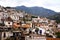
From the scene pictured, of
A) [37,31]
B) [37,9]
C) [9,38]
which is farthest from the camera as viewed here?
[37,9]

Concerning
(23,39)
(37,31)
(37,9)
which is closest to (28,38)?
(23,39)

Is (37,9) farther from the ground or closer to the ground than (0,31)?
closer to the ground

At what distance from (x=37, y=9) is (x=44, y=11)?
3136mm

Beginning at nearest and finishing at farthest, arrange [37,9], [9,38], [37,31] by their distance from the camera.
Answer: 1. [9,38]
2. [37,31]
3. [37,9]

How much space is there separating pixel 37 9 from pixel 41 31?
5230 cm

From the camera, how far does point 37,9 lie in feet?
246

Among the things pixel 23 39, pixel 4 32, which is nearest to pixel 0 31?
pixel 4 32

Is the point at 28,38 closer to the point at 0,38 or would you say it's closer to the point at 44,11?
the point at 0,38

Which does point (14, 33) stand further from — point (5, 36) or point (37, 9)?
point (37, 9)

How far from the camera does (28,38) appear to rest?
17.3m

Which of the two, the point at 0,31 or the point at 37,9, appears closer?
the point at 0,31

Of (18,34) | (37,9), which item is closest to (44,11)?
(37,9)

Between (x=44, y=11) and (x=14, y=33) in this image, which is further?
(x=44, y=11)

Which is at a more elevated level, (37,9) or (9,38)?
(9,38)
